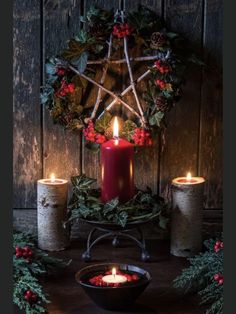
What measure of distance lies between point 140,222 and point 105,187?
14 centimetres

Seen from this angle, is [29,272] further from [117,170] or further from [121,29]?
[121,29]

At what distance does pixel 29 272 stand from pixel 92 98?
1.91 feet

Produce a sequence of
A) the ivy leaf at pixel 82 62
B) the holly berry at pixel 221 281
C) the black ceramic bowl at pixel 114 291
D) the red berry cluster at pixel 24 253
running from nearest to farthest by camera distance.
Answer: the black ceramic bowl at pixel 114 291 < the holly berry at pixel 221 281 < the red berry cluster at pixel 24 253 < the ivy leaf at pixel 82 62

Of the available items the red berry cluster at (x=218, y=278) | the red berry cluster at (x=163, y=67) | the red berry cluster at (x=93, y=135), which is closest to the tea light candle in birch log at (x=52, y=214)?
the red berry cluster at (x=93, y=135)

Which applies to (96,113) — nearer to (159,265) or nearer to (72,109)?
(72,109)

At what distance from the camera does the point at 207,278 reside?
1625 mm

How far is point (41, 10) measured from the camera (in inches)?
76.5

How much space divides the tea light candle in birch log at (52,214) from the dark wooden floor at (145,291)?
4 cm

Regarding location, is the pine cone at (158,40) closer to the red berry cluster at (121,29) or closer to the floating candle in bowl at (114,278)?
the red berry cluster at (121,29)

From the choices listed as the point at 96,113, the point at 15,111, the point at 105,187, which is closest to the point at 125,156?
the point at 105,187

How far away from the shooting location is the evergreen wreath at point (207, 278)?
1.55 metres

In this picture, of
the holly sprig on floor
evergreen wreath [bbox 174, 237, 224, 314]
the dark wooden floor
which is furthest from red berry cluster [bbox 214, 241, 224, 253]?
the holly sprig on floor

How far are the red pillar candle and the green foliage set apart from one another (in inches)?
1.1

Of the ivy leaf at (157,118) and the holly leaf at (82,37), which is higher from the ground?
the holly leaf at (82,37)
